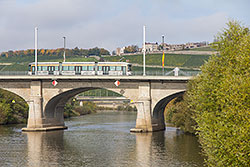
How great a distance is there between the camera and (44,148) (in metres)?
53.6

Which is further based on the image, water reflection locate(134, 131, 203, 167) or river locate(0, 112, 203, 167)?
water reflection locate(134, 131, 203, 167)

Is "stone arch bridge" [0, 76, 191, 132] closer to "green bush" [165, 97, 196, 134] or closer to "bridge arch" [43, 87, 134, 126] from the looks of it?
"bridge arch" [43, 87, 134, 126]

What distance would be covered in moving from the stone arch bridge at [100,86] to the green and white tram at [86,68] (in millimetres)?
2116

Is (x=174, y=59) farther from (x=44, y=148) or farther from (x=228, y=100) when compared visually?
(x=228, y=100)

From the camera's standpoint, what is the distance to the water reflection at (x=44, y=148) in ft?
145

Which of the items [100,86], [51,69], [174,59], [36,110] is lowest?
[36,110]

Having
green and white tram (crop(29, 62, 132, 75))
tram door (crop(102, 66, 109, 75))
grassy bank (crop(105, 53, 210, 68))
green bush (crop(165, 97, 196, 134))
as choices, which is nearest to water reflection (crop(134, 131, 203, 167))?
green bush (crop(165, 97, 196, 134))

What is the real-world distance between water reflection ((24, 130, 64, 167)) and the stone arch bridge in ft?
15.6

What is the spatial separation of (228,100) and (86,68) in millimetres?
47985

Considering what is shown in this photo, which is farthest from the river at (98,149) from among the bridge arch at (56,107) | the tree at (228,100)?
the tree at (228,100)

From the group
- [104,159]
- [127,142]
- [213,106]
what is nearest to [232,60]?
[213,106]

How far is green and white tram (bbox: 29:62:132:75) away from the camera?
237 feet

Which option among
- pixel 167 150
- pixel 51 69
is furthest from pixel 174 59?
pixel 167 150

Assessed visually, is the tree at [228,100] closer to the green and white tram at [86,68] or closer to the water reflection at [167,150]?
the water reflection at [167,150]
